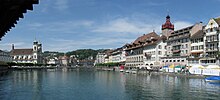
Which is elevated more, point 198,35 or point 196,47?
point 198,35

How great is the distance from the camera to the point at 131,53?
15100 cm

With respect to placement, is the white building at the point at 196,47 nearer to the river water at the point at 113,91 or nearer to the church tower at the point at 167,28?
the river water at the point at 113,91

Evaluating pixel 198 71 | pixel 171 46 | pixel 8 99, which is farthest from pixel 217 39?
pixel 8 99

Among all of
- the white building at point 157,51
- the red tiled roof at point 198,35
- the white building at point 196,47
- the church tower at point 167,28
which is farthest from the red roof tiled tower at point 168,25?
the red tiled roof at point 198,35

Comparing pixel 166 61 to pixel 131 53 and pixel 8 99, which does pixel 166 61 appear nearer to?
pixel 131 53

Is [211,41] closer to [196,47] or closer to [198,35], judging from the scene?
[198,35]

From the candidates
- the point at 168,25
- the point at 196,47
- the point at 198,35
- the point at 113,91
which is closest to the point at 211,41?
the point at 198,35

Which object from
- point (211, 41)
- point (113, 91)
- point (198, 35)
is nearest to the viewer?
point (113, 91)

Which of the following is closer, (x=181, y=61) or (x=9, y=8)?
(x=9, y=8)

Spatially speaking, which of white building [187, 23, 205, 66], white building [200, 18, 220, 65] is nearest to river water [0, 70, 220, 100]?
white building [200, 18, 220, 65]

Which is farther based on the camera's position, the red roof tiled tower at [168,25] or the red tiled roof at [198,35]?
the red roof tiled tower at [168,25]

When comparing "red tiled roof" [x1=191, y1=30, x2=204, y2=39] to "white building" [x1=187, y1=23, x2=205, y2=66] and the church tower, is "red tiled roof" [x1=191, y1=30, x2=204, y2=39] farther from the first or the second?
the church tower

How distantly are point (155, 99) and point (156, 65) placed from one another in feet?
272

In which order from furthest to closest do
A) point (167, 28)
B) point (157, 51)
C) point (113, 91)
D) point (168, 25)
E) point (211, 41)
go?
point (167, 28), point (168, 25), point (157, 51), point (211, 41), point (113, 91)
